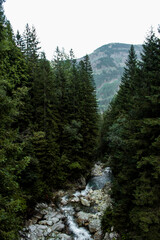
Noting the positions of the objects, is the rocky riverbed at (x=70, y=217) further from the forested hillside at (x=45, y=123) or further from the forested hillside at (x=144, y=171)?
the forested hillside at (x=144, y=171)

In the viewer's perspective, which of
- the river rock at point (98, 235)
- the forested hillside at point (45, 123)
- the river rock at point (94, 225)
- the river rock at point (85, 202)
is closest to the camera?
the river rock at point (98, 235)

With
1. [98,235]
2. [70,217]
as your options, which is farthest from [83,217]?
[98,235]

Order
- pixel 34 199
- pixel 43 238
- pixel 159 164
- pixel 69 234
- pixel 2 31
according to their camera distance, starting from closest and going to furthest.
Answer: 1. pixel 2 31
2. pixel 159 164
3. pixel 43 238
4. pixel 69 234
5. pixel 34 199

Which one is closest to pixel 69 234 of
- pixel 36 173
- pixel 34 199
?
pixel 34 199

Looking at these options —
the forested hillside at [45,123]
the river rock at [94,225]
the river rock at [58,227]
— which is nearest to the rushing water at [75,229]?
the river rock at [94,225]

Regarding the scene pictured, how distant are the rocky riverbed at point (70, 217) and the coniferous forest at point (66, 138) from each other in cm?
92

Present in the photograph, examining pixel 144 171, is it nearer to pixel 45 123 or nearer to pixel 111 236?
pixel 111 236

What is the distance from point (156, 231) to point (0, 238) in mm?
6605

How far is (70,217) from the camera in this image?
47.0ft

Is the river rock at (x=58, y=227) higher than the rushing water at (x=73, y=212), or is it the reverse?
the river rock at (x=58, y=227)

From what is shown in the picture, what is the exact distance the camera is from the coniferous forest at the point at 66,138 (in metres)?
6.77

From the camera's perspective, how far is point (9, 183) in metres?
6.13

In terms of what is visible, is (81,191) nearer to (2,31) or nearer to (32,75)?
(32,75)

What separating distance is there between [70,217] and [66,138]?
32.6ft
